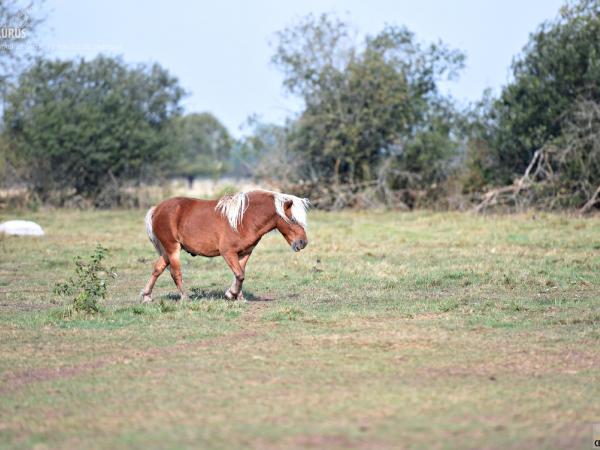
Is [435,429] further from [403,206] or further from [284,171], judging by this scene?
[284,171]

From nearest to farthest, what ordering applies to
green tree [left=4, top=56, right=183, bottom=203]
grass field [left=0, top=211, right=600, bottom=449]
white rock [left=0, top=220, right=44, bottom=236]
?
grass field [left=0, top=211, right=600, bottom=449]
white rock [left=0, top=220, right=44, bottom=236]
green tree [left=4, top=56, right=183, bottom=203]

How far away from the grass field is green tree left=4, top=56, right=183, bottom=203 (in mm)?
19429

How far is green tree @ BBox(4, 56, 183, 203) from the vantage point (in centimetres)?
3481

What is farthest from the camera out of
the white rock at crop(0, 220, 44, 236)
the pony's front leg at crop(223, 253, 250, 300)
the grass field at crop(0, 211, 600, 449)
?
the white rock at crop(0, 220, 44, 236)

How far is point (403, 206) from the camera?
31797mm

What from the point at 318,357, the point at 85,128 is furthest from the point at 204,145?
the point at 318,357

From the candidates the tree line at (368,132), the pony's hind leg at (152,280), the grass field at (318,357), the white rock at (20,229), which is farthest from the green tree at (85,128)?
the pony's hind leg at (152,280)

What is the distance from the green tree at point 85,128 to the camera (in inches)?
1371

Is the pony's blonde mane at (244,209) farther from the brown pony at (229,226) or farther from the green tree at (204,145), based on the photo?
the green tree at (204,145)

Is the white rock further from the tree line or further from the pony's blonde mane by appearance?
the pony's blonde mane

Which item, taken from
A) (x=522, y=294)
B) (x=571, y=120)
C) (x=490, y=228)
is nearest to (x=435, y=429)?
(x=522, y=294)

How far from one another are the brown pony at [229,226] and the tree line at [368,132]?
16.3 m

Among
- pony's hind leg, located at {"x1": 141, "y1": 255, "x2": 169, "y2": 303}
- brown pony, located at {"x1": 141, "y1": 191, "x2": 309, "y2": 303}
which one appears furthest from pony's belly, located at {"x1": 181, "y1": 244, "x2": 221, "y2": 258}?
pony's hind leg, located at {"x1": 141, "y1": 255, "x2": 169, "y2": 303}

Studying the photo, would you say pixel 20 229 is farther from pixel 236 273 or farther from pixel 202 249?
pixel 236 273
